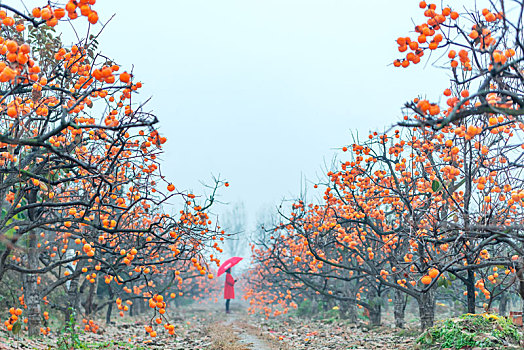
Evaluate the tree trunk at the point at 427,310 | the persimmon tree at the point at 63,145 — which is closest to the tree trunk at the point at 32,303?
the persimmon tree at the point at 63,145

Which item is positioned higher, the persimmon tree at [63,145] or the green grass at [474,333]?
the persimmon tree at [63,145]

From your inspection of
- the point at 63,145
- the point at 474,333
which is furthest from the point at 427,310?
the point at 63,145

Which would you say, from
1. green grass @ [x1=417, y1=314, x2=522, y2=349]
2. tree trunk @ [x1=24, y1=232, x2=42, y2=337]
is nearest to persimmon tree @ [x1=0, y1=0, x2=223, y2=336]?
tree trunk @ [x1=24, y1=232, x2=42, y2=337]

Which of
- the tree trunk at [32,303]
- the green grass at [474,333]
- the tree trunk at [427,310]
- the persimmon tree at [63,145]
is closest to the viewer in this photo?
the persimmon tree at [63,145]

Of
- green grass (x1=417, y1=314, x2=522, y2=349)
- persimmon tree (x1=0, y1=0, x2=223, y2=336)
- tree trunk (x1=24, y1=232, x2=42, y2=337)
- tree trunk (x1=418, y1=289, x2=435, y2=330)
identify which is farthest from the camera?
tree trunk (x1=418, y1=289, x2=435, y2=330)

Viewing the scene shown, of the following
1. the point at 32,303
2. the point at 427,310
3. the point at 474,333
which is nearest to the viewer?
the point at 474,333

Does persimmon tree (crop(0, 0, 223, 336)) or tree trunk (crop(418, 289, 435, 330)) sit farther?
tree trunk (crop(418, 289, 435, 330))

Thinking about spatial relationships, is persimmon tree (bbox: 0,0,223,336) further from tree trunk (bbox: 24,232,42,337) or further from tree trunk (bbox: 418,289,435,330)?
tree trunk (bbox: 418,289,435,330)

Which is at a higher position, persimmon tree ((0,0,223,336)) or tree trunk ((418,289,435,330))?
persimmon tree ((0,0,223,336))

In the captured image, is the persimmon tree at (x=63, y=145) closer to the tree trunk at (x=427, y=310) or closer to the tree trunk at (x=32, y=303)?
the tree trunk at (x=32, y=303)

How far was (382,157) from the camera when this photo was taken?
32.2 ft

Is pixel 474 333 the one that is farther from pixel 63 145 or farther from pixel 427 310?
pixel 63 145

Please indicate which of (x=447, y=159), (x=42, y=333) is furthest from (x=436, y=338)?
(x=42, y=333)

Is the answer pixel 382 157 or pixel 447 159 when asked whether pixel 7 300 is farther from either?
pixel 447 159
